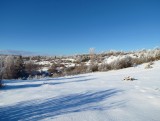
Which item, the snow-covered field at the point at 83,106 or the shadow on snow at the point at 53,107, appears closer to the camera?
the snow-covered field at the point at 83,106

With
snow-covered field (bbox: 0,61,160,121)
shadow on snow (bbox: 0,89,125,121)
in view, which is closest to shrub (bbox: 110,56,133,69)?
snow-covered field (bbox: 0,61,160,121)

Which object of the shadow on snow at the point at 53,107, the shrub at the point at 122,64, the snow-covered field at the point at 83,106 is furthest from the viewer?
the shrub at the point at 122,64

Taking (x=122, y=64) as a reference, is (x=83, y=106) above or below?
below

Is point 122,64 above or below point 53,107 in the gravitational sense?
above

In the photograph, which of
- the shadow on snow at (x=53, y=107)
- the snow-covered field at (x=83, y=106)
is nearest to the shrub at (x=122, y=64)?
the snow-covered field at (x=83, y=106)

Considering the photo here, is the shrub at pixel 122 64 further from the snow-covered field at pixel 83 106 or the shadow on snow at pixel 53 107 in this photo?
the shadow on snow at pixel 53 107

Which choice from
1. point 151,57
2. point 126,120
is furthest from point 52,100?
point 151,57

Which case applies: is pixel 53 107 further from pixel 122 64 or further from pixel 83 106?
pixel 122 64

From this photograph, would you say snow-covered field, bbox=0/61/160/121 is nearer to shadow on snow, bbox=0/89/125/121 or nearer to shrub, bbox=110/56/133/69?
shadow on snow, bbox=0/89/125/121

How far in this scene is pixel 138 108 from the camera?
382 centimetres

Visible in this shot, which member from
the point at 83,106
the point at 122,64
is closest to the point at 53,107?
the point at 83,106

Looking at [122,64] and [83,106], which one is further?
[122,64]

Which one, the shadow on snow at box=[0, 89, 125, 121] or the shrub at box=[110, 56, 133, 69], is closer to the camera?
the shadow on snow at box=[0, 89, 125, 121]

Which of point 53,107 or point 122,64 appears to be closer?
point 53,107
